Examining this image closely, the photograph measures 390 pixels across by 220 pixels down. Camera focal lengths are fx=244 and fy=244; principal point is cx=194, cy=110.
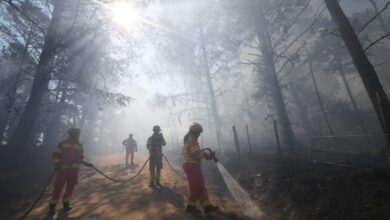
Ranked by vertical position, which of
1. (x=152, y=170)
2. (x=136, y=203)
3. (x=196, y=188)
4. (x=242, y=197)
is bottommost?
(x=242, y=197)

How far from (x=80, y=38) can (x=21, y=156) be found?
6.84m

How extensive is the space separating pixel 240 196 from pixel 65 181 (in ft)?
17.4

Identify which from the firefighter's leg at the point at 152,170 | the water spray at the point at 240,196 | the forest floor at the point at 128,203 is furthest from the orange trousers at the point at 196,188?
the firefighter's leg at the point at 152,170

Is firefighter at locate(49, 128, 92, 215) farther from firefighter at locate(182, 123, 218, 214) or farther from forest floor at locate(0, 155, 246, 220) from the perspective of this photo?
firefighter at locate(182, 123, 218, 214)

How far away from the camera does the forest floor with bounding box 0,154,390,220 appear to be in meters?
4.61

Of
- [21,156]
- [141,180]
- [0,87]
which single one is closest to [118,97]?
[21,156]

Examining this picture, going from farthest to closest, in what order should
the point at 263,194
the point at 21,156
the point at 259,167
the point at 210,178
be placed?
the point at 21,156 < the point at 210,178 < the point at 259,167 < the point at 263,194

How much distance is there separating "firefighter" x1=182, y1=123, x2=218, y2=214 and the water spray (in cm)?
37

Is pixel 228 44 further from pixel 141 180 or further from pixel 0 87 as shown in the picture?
pixel 0 87

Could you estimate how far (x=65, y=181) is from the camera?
271 inches

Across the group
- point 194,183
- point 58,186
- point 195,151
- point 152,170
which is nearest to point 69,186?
point 58,186

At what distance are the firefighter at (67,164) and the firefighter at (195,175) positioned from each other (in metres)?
3.52

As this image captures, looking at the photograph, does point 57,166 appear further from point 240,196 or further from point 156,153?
point 240,196

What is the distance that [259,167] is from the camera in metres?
8.96
